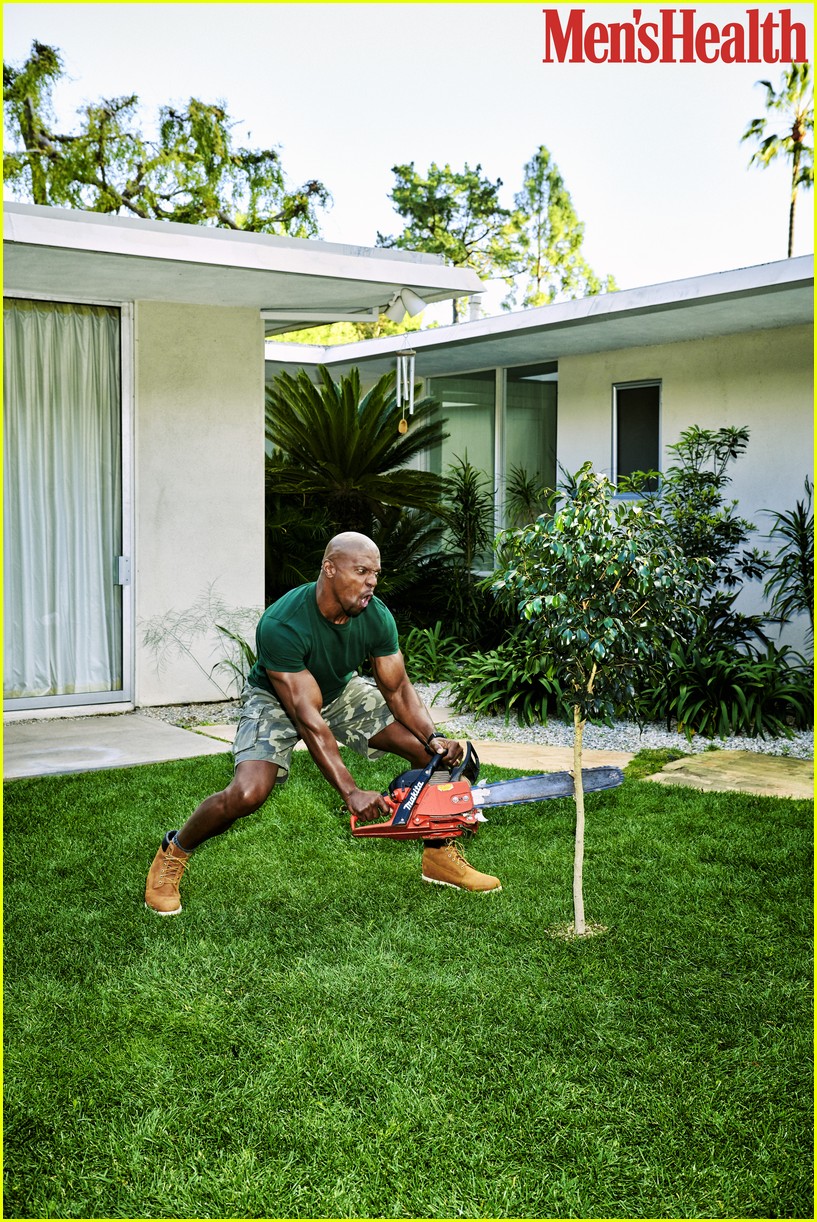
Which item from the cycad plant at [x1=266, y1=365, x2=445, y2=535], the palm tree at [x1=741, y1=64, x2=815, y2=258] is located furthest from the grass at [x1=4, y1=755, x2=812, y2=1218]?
the palm tree at [x1=741, y1=64, x2=815, y2=258]

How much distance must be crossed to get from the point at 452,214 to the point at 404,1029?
3692cm

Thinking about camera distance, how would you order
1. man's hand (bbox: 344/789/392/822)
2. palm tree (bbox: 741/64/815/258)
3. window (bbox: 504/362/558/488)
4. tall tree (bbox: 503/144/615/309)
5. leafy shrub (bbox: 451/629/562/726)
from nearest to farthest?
man's hand (bbox: 344/789/392/822)
leafy shrub (bbox: 451/629/562/726)
window (bbox: 504/362/558/488)
palm tree (bbox: 741/64/815/258)
tall tree (bbox: 503/144/615/309)

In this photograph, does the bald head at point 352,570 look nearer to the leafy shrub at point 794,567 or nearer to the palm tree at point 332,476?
the leafy shrub at point 794,567

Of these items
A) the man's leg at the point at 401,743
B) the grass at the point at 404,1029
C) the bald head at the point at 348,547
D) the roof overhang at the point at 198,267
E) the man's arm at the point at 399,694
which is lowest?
the grass at the point at 404,1029

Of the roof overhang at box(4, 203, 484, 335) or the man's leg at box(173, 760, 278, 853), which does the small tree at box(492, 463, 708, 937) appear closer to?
the man's leg at box(173, 760, 278, 853)

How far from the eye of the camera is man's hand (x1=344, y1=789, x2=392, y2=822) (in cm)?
362

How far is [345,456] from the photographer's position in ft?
33.7

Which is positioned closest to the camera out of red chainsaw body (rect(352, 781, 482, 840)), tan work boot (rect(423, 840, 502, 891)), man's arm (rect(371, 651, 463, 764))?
red chainsaw body (rect(352, 781, 482, 840))

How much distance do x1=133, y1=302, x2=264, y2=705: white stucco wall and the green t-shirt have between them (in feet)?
14.0

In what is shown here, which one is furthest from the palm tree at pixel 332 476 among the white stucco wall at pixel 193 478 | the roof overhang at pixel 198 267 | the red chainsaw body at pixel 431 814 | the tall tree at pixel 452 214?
the tall tree at pixel 452 214

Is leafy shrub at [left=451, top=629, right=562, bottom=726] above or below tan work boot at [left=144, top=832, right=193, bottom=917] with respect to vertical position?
above

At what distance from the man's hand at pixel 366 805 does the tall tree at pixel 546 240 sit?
36.6 meters

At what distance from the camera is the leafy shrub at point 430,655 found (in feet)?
32.7

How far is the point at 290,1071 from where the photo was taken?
3.25 meters
